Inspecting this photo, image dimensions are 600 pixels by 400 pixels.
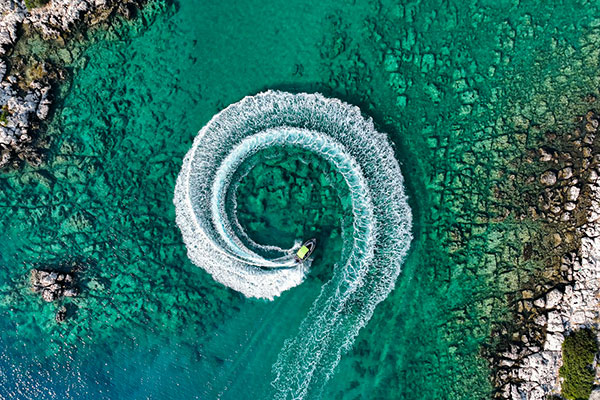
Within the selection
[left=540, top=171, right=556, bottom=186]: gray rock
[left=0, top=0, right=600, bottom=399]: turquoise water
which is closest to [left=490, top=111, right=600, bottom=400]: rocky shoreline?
[left=540, top=171, right=556, bottom=186]: gray rock

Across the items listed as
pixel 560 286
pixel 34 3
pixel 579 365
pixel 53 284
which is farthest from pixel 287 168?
pixel 579 365

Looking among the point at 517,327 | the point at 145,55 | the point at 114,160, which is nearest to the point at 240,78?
the point at 145,55

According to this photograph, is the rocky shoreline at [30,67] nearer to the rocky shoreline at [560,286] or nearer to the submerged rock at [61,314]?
the submerged rock at [61,314]

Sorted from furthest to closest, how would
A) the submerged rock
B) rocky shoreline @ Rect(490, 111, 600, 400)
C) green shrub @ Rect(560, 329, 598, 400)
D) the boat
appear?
1. the submerged rock
2. the boat
3. rocky shoreline @ Rect(490, 111, 600, 400)
4. green shrub @ Rect(560, 329, 598, 400)

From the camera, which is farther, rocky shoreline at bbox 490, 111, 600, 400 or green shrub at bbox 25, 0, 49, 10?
green shrub at bbox 25, 0, 49, 10

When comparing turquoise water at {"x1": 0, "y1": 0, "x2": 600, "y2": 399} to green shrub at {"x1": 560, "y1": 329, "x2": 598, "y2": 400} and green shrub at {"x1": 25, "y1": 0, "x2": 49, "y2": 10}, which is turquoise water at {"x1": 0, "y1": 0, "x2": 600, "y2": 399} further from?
green shrub at {"x1": 560, "y1": 329, "x2": 598, "y2": 400}

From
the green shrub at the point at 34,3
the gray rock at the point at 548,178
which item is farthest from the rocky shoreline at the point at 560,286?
the green shrub at the point at 34,3

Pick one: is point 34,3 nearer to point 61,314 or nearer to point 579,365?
point 61,314
